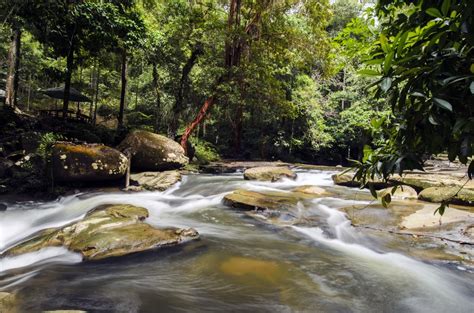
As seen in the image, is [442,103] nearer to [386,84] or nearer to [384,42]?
[386,84]

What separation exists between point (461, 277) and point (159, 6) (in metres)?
15.8

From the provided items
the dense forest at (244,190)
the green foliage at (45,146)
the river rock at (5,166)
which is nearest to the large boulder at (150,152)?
the dense forest at (244,190)

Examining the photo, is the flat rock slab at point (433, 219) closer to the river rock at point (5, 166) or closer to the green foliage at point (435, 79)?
the green foliage at point (435, 79)

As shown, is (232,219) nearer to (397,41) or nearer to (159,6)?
(397,41)

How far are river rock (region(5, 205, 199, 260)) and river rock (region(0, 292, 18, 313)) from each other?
1429 mm

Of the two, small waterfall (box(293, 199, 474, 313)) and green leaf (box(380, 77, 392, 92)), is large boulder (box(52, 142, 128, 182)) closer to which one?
small waterfall (box(293, 199, 474, 313))

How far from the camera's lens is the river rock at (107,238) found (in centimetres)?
531

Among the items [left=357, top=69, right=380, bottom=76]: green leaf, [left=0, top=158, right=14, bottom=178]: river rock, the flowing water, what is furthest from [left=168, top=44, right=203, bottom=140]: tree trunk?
[left=357, top=69, right=380, bottom=76]: green leaf

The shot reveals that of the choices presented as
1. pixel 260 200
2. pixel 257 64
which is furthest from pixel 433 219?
pixel 257 64

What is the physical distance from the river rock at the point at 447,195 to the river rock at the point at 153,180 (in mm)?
7589

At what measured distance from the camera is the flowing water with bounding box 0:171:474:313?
13.0ft

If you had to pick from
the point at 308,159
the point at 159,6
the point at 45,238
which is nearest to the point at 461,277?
the point at 45,238

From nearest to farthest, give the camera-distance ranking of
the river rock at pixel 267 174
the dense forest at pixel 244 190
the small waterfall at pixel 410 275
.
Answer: the dense forest at pixel 244 190 < the small waterfall at pixel 410 275 < the river rock at pixel 267 174

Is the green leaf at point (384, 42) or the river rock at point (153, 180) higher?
the green leaf at point (384, 42)
